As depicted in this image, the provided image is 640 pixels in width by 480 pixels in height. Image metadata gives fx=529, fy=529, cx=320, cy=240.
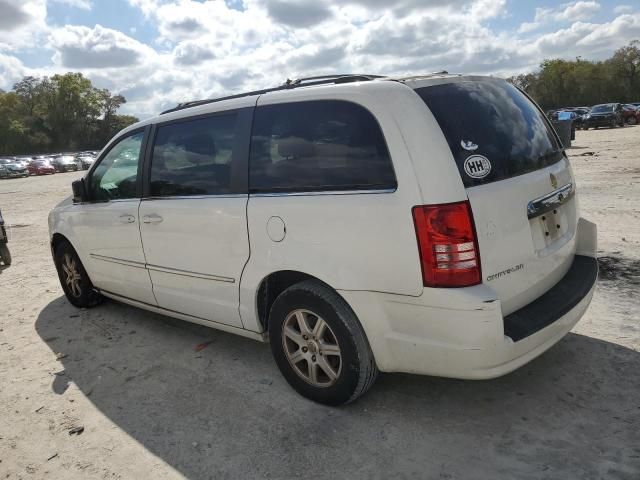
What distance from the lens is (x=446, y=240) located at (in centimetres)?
264

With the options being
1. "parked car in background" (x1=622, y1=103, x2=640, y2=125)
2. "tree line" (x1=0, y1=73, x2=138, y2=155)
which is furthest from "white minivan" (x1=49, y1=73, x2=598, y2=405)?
"tree line" (x1=0, y1=73, x2=138, y2=155)

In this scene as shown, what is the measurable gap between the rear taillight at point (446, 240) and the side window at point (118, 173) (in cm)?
271

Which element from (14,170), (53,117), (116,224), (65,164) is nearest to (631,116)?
(116,224)

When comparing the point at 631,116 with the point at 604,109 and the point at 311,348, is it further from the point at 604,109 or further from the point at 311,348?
the point at 311,348

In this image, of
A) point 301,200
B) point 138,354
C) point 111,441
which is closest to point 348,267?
point 301,200

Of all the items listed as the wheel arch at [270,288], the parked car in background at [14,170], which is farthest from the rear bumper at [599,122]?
the parked car in background at [14,170]

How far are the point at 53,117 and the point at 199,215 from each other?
107 meters

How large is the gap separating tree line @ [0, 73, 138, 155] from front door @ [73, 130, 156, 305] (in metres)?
96.3

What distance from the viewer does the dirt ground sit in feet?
8.95

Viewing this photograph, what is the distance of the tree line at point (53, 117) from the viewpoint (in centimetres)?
9346

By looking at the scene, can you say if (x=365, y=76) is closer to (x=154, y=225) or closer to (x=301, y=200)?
(x=301, y=200)

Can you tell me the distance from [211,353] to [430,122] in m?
2.59

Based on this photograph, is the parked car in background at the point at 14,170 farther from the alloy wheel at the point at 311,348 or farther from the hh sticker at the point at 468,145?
the hh sticker at the point at 468,145

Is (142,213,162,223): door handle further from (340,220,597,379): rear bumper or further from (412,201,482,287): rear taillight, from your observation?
(412,201,482,287): rear taillight
